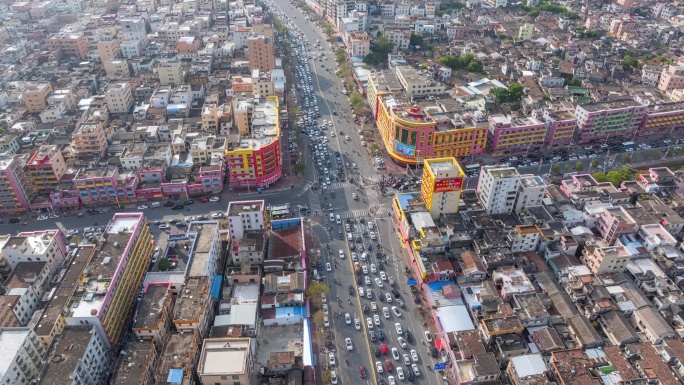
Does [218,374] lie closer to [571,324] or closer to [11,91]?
[571,324]

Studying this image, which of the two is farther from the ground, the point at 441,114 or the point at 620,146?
the point at 441,114

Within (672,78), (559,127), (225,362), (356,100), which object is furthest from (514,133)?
(225,362)

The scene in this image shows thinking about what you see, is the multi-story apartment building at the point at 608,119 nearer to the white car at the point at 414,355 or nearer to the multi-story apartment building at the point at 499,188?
the multi-story apartment building at the point at 499,188

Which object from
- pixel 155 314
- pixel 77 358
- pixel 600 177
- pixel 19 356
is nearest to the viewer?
pixel 19 356

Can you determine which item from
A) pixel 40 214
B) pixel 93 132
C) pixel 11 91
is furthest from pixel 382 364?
pixel 11 91

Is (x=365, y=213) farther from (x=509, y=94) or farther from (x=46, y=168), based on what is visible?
(x=46, y=168)

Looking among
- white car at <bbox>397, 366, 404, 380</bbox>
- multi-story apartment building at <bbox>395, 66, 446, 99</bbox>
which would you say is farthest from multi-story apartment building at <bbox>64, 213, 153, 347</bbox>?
multi-story apartment building at <bbox>395, 66, 446, 99</bbox>
